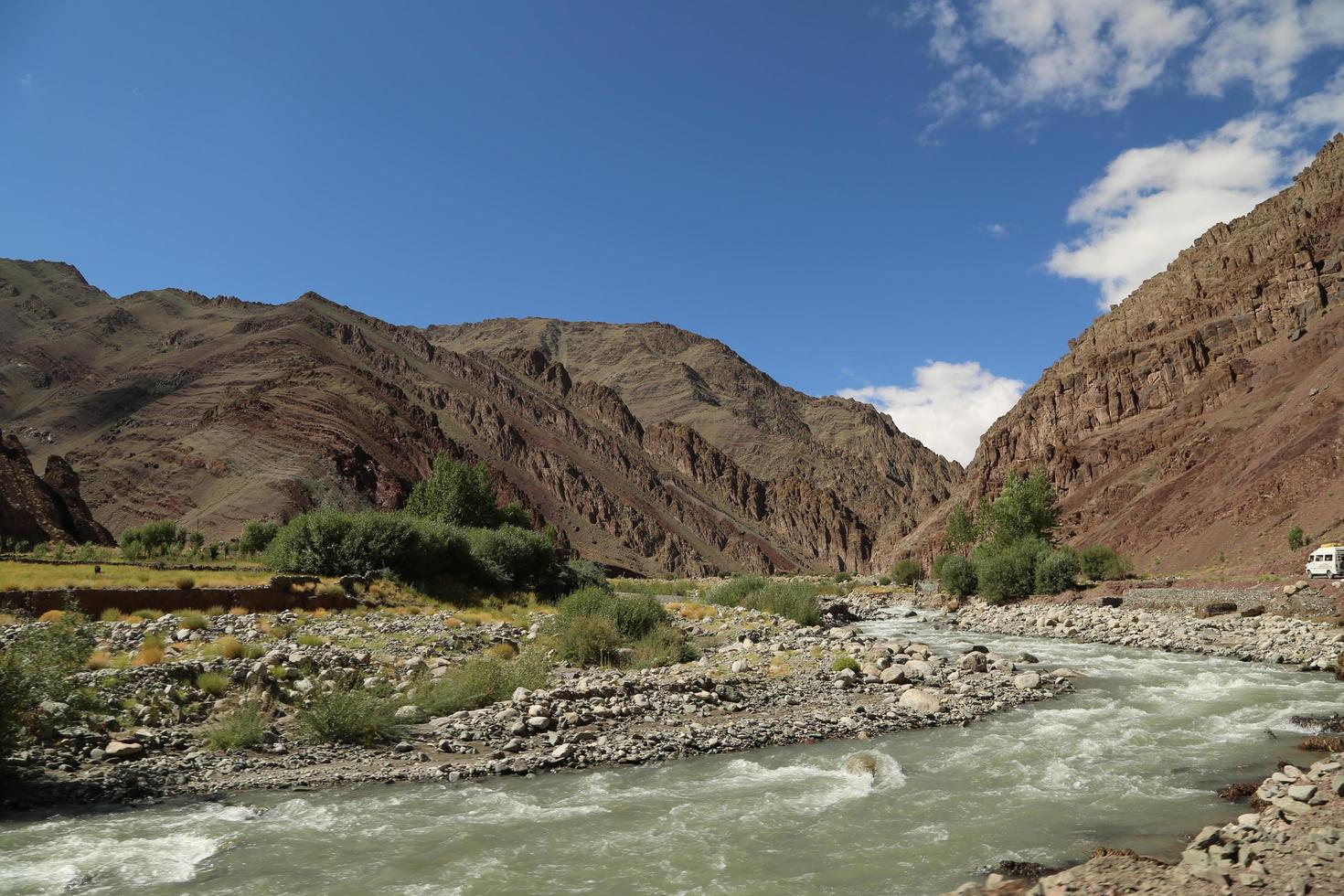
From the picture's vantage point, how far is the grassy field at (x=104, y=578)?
22.6m

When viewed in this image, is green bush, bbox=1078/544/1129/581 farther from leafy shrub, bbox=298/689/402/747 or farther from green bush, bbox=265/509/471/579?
leafy shrub, bbox=298/689/402/747

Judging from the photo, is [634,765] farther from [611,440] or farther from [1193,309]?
[611,440]

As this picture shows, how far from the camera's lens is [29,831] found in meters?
9.22

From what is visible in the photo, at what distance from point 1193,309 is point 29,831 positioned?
119m

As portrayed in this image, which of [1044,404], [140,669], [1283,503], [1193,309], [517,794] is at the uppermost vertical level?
[1193,309]

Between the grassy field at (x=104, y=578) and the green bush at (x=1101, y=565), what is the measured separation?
1835 inches

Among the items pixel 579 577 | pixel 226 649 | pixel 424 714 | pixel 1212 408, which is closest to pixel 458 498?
pixel 579 577

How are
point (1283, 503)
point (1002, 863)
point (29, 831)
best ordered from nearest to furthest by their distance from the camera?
point (1002, 863) → point (29, 831) → point (1283, 503)

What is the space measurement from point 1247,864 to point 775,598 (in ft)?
95.9

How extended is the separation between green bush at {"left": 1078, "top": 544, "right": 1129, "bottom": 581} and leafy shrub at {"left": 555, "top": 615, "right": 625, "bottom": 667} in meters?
38.7

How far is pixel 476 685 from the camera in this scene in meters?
15.7

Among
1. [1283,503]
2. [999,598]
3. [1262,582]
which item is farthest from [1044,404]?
[1262,582]

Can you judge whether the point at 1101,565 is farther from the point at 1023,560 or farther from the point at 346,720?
the point at 346,720

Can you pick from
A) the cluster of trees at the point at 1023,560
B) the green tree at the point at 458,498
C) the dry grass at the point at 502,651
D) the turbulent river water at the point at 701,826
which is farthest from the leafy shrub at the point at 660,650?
the green tree at the point at 458,498
